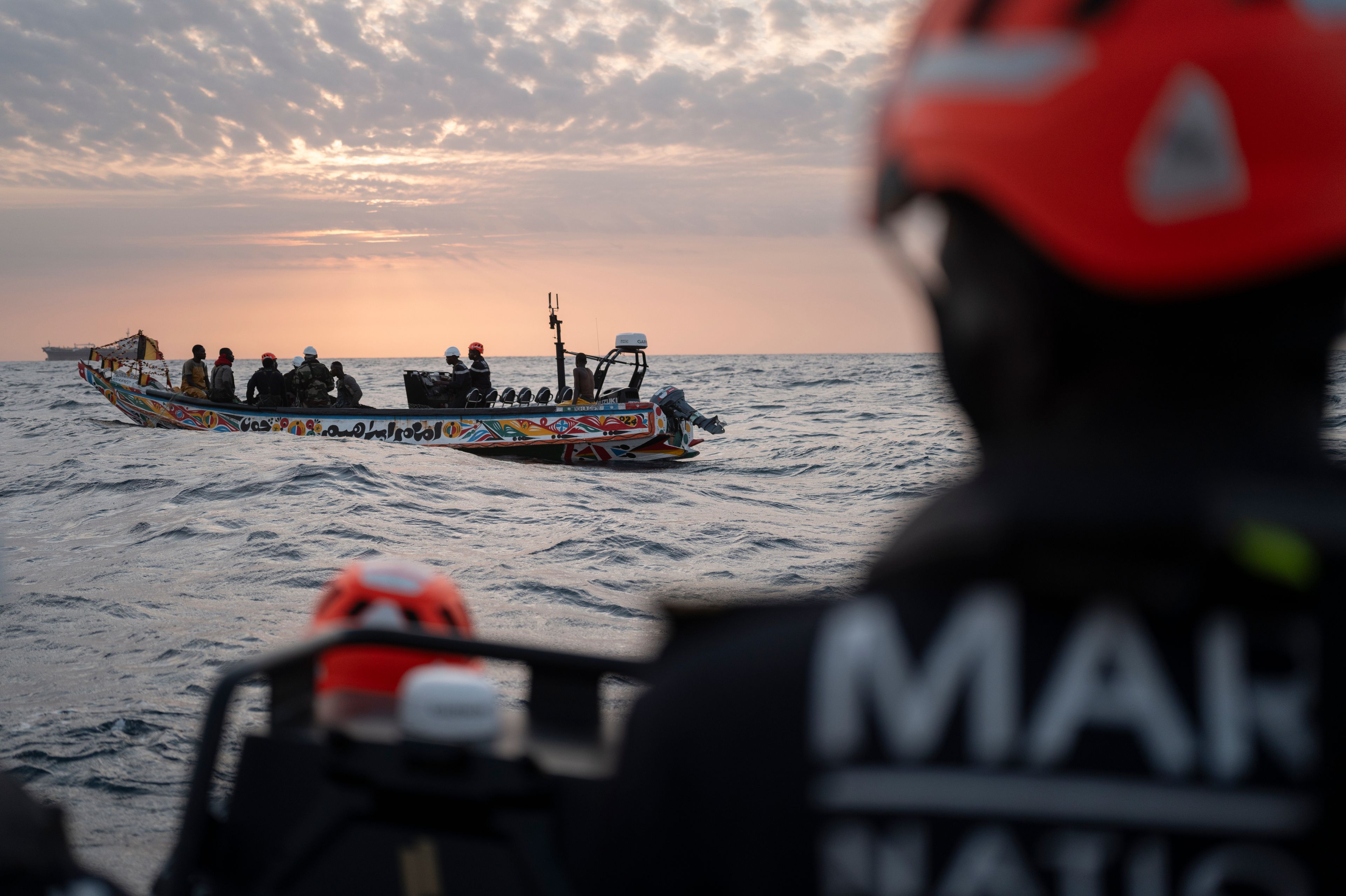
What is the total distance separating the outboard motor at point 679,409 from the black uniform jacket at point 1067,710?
18678mm

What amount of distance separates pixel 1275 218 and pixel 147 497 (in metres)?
14.5

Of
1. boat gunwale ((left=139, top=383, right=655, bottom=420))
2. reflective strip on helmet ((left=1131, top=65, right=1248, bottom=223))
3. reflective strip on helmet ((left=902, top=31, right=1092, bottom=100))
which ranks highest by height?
reflective strip on helmet ((left=902, top=31, right=1092, bottom=100))

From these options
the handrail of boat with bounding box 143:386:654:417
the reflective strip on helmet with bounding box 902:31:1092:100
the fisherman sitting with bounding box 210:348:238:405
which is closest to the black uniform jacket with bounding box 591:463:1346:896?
the reflective strip on helmet with bounding box 902:31:1092:100

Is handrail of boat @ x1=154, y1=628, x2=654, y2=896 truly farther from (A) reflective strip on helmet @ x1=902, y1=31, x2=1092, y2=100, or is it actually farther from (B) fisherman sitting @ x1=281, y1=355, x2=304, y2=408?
(B) fisherman sitting @ x1=281, y1=355, x2=304, y2=408

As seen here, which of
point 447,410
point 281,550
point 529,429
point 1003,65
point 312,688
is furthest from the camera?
point 447,410

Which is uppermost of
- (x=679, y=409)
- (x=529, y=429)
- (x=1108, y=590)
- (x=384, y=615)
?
(x=1108, y=590)

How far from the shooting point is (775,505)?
14438 mm

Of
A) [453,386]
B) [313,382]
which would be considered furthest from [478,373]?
[313,382]

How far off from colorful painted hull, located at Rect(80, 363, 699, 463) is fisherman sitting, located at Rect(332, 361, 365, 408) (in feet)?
2.90

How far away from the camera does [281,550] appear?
32.7 feet

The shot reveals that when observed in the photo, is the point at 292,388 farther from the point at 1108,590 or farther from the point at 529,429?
the point at 1108,590

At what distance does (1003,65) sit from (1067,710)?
0.55 meters

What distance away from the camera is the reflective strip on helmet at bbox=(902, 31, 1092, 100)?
0.81 meters

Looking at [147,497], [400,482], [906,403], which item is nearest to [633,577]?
[400,482]
